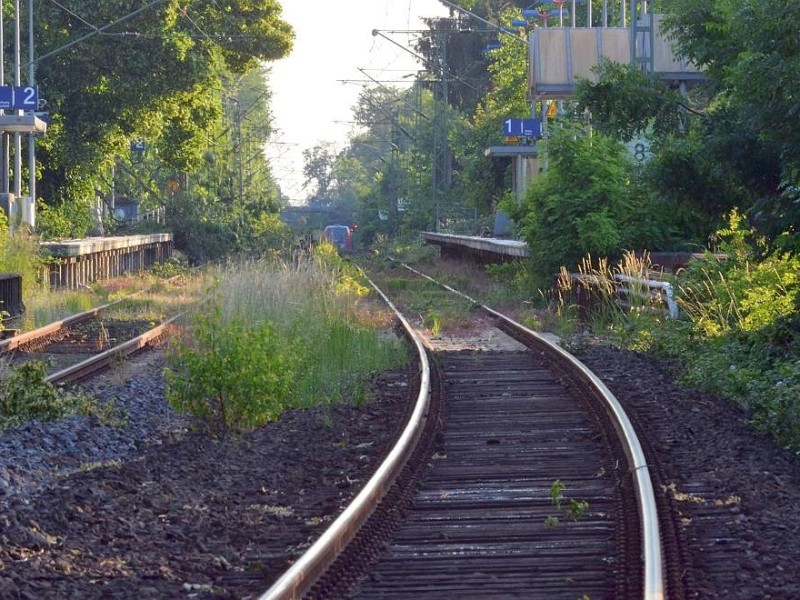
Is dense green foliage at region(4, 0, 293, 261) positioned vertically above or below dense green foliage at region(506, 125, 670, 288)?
above

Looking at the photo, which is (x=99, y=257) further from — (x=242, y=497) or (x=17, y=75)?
(x=242, y=497)

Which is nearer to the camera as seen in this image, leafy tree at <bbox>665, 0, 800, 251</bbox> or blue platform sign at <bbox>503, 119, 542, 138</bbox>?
leafy tree at <bbox>665, 0, 800, 251</bbox>

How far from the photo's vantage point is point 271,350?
11.6m

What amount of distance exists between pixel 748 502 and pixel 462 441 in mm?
2926


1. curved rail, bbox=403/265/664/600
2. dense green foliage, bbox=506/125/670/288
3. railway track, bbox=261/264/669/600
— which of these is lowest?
railway track, bbox=261/264/669/600

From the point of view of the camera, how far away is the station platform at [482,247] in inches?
1287

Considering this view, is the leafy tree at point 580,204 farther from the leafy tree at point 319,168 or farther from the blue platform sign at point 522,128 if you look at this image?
the leafy tree at point 319,168

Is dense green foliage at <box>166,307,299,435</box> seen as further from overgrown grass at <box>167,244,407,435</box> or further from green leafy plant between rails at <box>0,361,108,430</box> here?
green leafy plant between rails at <box>0,361,108,430</box>

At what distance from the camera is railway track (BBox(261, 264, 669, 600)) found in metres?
6.10

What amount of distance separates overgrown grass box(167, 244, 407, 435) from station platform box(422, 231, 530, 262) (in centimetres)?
1133

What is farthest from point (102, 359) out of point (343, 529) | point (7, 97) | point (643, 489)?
point (7, 97)

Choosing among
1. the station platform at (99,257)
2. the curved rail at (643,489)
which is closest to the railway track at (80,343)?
the curved rail at (643,489)

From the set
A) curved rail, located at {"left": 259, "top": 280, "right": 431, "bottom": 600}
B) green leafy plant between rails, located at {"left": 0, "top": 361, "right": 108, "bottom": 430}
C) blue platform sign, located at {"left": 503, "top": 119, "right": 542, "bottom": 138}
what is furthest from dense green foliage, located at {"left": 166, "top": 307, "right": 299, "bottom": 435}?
blue platform sign, located at {"left": 503, "top": 119, "right": 542, "bottom": 138}

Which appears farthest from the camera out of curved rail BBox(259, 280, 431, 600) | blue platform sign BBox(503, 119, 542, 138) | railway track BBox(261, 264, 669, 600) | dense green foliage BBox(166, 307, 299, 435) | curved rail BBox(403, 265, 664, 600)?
blue platform sign BBox(503, 119, 542, 138)
